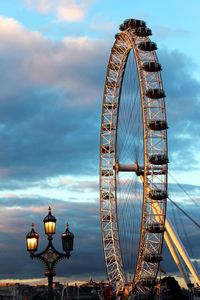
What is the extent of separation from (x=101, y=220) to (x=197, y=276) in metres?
13.5

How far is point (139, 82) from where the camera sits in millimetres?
61812

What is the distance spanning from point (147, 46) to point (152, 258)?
1712 cm

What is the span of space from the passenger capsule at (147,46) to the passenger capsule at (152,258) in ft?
54.7

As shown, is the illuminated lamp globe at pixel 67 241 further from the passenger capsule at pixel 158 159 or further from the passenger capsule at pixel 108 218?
the passenger capsule at pixel 108 218

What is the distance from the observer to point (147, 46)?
63.4 meters

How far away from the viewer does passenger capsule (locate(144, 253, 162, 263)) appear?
60094 millimetres

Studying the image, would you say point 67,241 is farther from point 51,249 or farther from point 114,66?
point 114,66

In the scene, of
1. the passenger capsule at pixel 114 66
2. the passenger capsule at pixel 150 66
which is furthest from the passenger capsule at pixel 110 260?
the passenger capsule at pixel 150 66

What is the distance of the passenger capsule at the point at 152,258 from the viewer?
60094 millimetres

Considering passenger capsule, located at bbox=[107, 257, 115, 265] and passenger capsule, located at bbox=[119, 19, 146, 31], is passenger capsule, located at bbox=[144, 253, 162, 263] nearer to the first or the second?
passenger capsule, located at bbox=[107, 257, 115, 265]

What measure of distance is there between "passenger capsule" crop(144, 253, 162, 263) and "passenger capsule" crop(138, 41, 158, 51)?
1666cm

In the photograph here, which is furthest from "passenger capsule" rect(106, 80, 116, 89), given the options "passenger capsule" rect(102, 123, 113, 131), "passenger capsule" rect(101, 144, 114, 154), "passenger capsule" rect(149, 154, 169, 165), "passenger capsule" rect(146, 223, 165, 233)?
"passenger capsule" rect(146, 223, 165, 233)

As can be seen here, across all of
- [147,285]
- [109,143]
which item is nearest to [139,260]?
[147,285]

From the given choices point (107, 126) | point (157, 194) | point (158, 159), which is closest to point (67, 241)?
point (157, 194)
